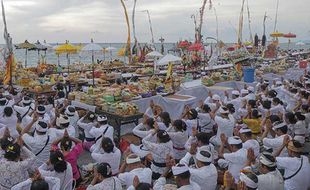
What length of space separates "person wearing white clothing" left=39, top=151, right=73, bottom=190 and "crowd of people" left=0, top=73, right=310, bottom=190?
0.01m

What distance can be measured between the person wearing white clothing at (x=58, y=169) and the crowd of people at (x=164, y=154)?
1 cm

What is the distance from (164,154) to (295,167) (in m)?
2.02

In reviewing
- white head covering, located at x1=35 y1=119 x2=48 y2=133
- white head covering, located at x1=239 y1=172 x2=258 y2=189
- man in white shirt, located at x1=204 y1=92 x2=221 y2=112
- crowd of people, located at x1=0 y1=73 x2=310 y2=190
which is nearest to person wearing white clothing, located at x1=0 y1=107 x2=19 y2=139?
crowd of people, located at x1=0 y1=73 x2=310 y2=190

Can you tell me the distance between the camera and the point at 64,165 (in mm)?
4523

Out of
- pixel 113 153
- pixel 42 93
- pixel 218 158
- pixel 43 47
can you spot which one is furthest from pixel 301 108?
pixel 43 47

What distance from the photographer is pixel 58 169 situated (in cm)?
450

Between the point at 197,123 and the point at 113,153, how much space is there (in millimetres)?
3011

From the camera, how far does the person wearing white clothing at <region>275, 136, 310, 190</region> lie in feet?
16.5

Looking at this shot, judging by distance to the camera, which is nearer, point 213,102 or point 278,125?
point 278,125

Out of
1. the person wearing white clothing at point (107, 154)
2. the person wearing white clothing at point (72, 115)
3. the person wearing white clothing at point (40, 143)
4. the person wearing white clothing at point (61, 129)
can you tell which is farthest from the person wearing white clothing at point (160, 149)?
the person wearing white clothing at point (72, 115)

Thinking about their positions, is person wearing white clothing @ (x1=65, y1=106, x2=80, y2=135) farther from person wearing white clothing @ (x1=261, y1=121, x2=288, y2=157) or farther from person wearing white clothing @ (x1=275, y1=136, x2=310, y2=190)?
person wearing white clothing @ (x1=275, y1=136, x2=310, y2=190)

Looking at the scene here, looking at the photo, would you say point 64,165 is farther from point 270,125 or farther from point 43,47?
point 43,47

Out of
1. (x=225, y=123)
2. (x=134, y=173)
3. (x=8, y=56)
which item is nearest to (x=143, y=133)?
(x=225, y=123)

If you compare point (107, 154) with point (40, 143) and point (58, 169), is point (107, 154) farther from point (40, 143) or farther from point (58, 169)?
point (40, 143)
